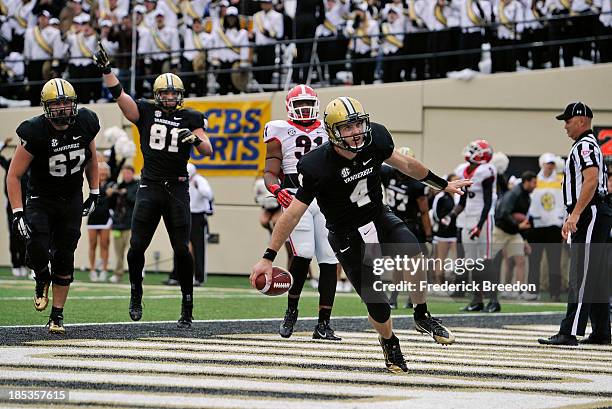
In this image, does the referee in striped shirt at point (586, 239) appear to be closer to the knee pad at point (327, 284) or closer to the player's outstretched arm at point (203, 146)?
the knee pad at point (327, 284)

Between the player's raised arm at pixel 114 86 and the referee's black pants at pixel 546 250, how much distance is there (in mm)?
8265

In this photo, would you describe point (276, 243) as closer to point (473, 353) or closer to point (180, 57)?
point (473, 353)

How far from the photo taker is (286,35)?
21797 millimetres

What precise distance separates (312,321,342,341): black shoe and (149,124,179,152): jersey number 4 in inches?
77.4

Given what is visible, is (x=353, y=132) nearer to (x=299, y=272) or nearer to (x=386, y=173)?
(x=299, y=272)

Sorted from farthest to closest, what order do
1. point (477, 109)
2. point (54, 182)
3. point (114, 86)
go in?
point (477, 109)
point (114, 86)
point (54, 182)

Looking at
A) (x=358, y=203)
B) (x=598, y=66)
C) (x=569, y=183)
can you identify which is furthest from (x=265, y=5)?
(x=358, y=203)

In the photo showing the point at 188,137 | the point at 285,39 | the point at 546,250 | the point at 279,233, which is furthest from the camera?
the point at 285,39

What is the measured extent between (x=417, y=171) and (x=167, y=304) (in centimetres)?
637

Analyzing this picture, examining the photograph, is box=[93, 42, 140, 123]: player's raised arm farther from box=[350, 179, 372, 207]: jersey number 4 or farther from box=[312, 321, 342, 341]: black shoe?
box=[350, 179, 372, 207]: jersey number 4

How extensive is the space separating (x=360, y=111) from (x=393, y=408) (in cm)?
209

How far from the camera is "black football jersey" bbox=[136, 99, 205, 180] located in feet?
34.2

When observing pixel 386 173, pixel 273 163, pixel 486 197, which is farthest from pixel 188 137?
pixel 486 197

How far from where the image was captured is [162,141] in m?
10.4
